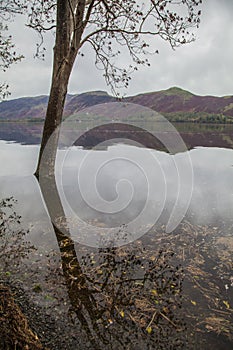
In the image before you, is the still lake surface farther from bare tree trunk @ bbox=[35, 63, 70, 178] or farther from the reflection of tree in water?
bare tree trunk @ bbox=[35, 63, 70, 178]

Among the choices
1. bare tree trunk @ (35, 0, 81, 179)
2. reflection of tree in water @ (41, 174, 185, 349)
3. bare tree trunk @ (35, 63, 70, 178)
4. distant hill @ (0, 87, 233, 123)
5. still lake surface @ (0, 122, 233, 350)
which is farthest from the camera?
distant hill @ (0, 87, 233, 123)

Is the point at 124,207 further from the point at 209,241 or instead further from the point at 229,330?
the point at 229,330

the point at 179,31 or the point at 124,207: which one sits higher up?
the point at 179,31

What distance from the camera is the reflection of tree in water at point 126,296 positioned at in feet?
8.96

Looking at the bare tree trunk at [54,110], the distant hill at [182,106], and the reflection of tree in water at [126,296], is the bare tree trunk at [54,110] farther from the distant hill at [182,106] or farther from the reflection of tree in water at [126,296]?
the distant hill at [182,106]

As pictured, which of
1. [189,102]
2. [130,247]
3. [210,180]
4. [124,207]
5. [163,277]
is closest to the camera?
[163,277]

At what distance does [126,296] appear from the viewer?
11.0ft

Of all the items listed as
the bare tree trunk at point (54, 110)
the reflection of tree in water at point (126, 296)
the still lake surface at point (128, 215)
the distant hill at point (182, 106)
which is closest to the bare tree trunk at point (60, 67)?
the bare tree trunk at point (54, 110)

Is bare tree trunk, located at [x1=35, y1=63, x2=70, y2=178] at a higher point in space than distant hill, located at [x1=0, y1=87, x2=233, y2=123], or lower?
lower

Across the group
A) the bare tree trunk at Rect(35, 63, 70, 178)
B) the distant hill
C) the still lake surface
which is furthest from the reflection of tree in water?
the distant hill

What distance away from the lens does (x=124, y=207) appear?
7.05 m

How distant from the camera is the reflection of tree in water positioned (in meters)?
2.73

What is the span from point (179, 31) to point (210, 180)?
5477 millimetres

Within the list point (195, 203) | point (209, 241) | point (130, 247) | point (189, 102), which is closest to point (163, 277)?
point (130, 247)
